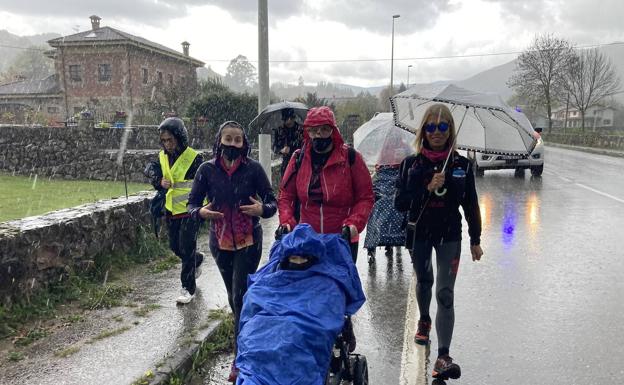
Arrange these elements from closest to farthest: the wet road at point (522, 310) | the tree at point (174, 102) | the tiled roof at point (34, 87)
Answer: the wet road at point (522, 310), the tree at point (174, 102), the tiled roof at point (34, 87)

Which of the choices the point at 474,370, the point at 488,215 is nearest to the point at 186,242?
the point at 474,370

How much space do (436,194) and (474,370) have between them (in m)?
1.46

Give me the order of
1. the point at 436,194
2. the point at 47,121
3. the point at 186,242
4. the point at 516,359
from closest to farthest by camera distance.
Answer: the point at 436,194 < the point at 516,359 < the point at 186,242 < the point at 47,121

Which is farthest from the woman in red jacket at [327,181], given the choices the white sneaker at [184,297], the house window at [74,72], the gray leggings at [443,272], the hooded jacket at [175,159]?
the house window at [74,72]

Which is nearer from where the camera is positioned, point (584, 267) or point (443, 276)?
point (443, 276)

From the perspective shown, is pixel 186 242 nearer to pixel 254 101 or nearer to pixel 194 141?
pixel 194 141

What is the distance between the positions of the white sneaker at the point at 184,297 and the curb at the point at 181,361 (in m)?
0.85

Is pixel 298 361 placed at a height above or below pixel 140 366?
above

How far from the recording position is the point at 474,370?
13.0ft

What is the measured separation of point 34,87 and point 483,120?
47.2 m

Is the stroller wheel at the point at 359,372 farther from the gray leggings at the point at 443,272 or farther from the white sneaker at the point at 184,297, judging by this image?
the white sneaker at the point at 184,297

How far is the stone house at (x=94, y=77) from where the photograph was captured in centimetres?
4012

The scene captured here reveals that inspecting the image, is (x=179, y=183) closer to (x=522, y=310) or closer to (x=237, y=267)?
(x=237, y=267)

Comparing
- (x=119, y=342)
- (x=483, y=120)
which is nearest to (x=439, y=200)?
(x=483, y=120)
